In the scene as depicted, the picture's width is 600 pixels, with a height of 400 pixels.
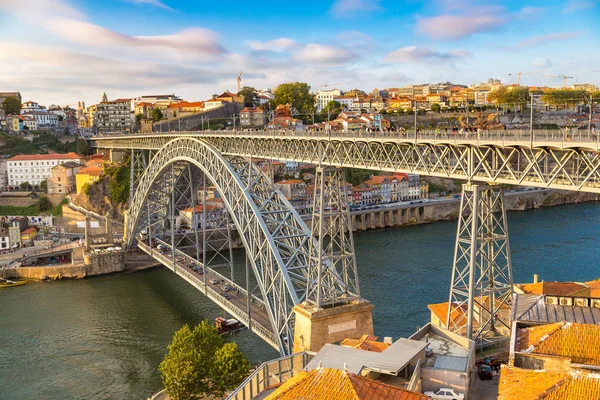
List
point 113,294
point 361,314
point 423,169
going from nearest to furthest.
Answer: point 423,169 → point 361,314 → point 113,294

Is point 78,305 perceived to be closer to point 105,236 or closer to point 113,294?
point 113,294

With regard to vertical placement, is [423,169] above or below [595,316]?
above

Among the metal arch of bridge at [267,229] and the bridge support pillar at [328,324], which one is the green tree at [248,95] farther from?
the bridge support pillar at [328,324]

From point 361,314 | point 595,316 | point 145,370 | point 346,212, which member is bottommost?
point 145,370

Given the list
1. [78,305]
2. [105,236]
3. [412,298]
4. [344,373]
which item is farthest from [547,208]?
[344,373]

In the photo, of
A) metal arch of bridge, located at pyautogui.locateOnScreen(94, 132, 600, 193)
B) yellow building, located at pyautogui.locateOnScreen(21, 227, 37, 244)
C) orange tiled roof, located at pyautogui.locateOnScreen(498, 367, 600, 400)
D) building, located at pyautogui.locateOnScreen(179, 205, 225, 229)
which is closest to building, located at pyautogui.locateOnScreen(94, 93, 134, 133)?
yellow building, located at pyautogui.locateOnScreen(21, 227, 37, 244)

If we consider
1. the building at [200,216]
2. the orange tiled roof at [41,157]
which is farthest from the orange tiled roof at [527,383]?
the orange tiled roof at [41,157]

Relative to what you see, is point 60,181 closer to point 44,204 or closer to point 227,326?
point 44,204

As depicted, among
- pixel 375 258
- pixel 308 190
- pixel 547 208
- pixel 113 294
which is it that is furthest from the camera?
pixel 547 208
